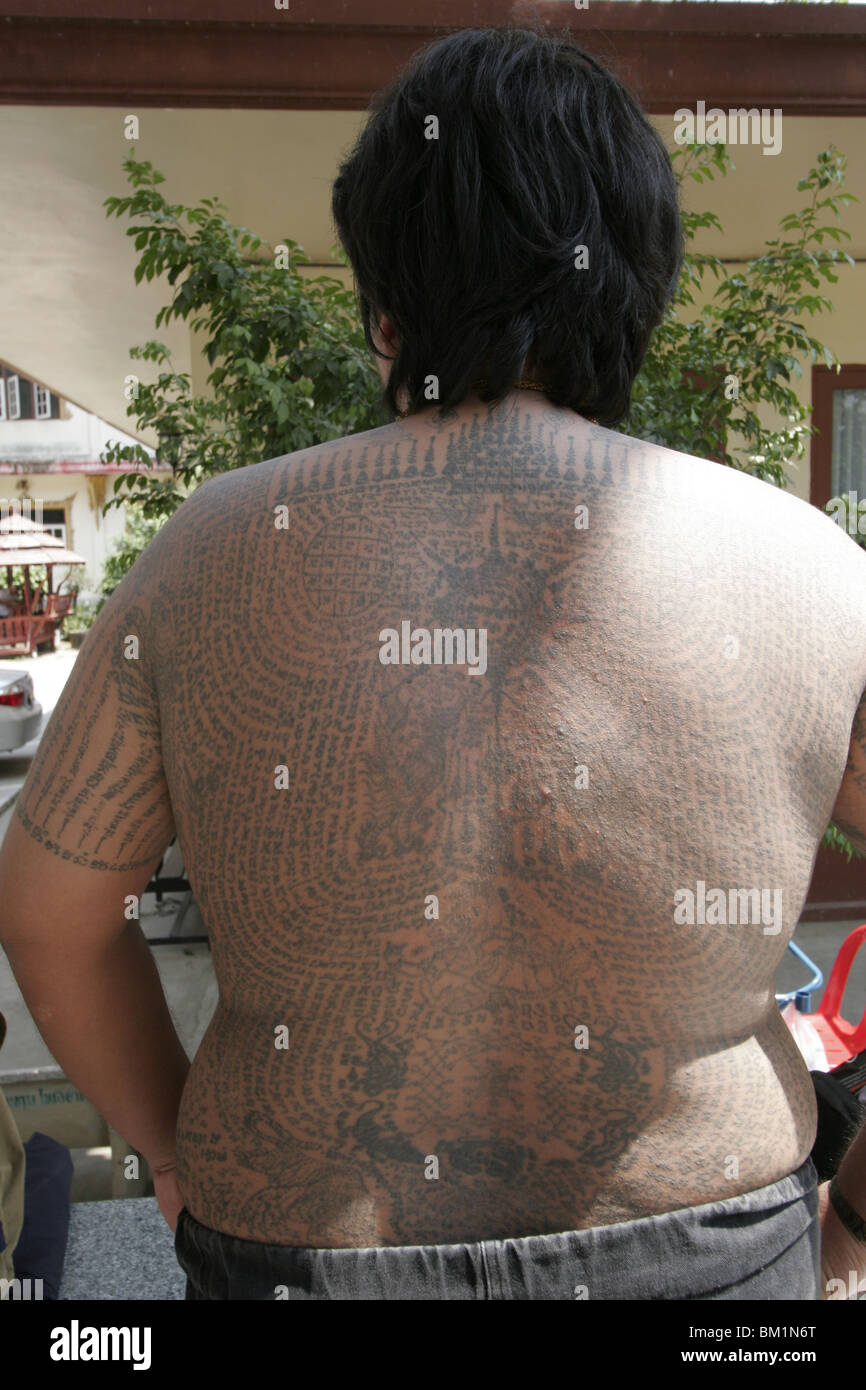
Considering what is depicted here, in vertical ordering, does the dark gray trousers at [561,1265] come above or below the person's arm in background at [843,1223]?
above

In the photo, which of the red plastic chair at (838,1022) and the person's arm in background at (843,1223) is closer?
the person's arm in background at (843,1223)

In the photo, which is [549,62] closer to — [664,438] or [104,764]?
[104,764]

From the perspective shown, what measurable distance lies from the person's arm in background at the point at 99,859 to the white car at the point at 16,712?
948 cm

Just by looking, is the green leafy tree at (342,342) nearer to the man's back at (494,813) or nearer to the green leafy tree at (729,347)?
the green leafy tree at (729,347)

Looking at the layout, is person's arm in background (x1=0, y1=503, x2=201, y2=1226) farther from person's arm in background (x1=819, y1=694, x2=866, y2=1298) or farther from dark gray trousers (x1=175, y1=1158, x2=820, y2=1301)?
person's arm in background (x1=819, y1=694, x2=866, y2=1298)

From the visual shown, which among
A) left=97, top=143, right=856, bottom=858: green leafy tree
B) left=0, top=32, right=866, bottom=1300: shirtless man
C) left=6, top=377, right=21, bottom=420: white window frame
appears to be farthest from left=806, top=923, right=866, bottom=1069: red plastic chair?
left=6, top=377, right=21, bottom=420: white window frame

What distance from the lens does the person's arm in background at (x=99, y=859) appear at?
1.06 meters

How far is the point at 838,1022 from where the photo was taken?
3000mm

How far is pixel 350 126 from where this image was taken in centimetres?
434

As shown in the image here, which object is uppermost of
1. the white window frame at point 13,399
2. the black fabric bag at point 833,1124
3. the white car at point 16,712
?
the white window frame at point 13,399

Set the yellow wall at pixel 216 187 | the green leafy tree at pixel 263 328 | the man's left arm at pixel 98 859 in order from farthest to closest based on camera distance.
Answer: the yellow wall at pixel 216 187, the green leafy tree at pixel 263 328, the man's left arm at pixel 98 859

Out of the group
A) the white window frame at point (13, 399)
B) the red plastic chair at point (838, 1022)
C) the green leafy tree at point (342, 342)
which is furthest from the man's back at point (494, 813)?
the white window frame at point (13, 399)
